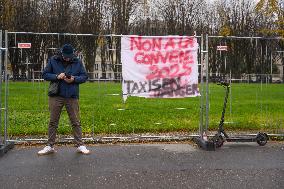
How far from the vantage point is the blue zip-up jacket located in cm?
955

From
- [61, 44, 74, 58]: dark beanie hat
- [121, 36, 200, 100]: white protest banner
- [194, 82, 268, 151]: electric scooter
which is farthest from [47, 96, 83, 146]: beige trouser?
[194, 82, 268, 151]: electric scooter

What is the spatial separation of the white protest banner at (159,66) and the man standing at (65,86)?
1303 mm

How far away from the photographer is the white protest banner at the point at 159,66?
34.9ft

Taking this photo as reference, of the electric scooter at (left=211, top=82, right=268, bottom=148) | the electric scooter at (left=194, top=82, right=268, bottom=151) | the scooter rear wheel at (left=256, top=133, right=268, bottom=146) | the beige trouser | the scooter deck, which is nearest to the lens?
A: the beige trouser

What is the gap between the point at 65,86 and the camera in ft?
31.5

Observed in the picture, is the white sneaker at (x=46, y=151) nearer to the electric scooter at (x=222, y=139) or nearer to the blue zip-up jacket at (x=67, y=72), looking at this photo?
the blue zip-up jacket at (x=67, y=72)

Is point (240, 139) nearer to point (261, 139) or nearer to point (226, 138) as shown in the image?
point (226, 138)

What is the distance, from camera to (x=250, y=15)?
218 ft

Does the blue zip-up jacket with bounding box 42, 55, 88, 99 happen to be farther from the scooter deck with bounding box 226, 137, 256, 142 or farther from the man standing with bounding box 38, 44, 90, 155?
the scooter deck with bounding box 226, 137, 256, 142

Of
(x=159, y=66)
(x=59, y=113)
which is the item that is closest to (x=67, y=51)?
(x=59, y=113)

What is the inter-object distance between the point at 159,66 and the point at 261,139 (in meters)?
→ 2.68

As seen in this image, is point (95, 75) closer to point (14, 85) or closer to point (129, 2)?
point (14, 85)

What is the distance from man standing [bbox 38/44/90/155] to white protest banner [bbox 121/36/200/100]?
1303mm

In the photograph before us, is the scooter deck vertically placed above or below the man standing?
below
